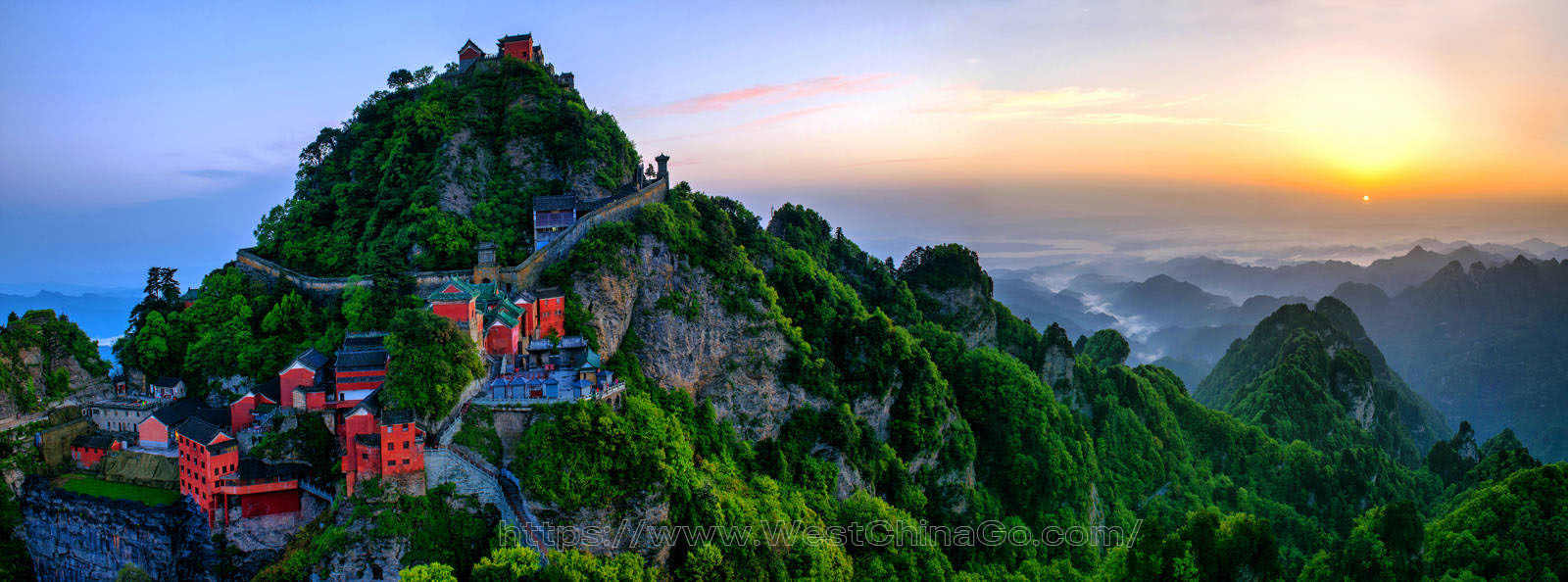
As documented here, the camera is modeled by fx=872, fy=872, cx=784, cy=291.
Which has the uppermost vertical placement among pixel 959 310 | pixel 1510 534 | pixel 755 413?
pixel 959 310

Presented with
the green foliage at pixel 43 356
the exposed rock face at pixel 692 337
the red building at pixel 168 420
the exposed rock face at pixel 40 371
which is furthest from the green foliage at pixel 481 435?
the green foliage at pixel 43 356

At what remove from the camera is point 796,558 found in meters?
45.8

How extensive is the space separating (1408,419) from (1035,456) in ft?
314

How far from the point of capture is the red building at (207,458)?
39938 mm

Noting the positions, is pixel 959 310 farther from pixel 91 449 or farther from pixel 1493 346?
pixel 1493 346

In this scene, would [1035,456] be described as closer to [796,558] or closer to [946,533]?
[946,533]

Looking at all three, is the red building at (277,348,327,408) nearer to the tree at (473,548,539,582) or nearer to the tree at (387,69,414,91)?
the tree at (473,548,539,582)

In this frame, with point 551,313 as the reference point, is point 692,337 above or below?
below

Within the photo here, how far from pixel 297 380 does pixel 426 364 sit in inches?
324

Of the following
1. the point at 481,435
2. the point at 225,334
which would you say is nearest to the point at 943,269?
the point at 481,435

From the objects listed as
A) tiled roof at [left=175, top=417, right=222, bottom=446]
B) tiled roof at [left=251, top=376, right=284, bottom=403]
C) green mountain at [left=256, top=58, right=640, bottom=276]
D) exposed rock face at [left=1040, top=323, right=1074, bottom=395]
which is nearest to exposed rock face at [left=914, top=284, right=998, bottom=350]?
exposed rock face at [left=1040, top=323, right=1074, bottom=395]

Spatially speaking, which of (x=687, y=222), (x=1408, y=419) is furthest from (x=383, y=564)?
(x=1408, y=419)

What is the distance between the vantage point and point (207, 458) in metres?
39.7

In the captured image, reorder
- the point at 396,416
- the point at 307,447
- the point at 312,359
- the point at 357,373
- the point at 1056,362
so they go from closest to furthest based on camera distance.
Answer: the point at 396,416 < the point at 307,447 < the point at 357,373 < the point at 312,359 < the point at 1056,362
